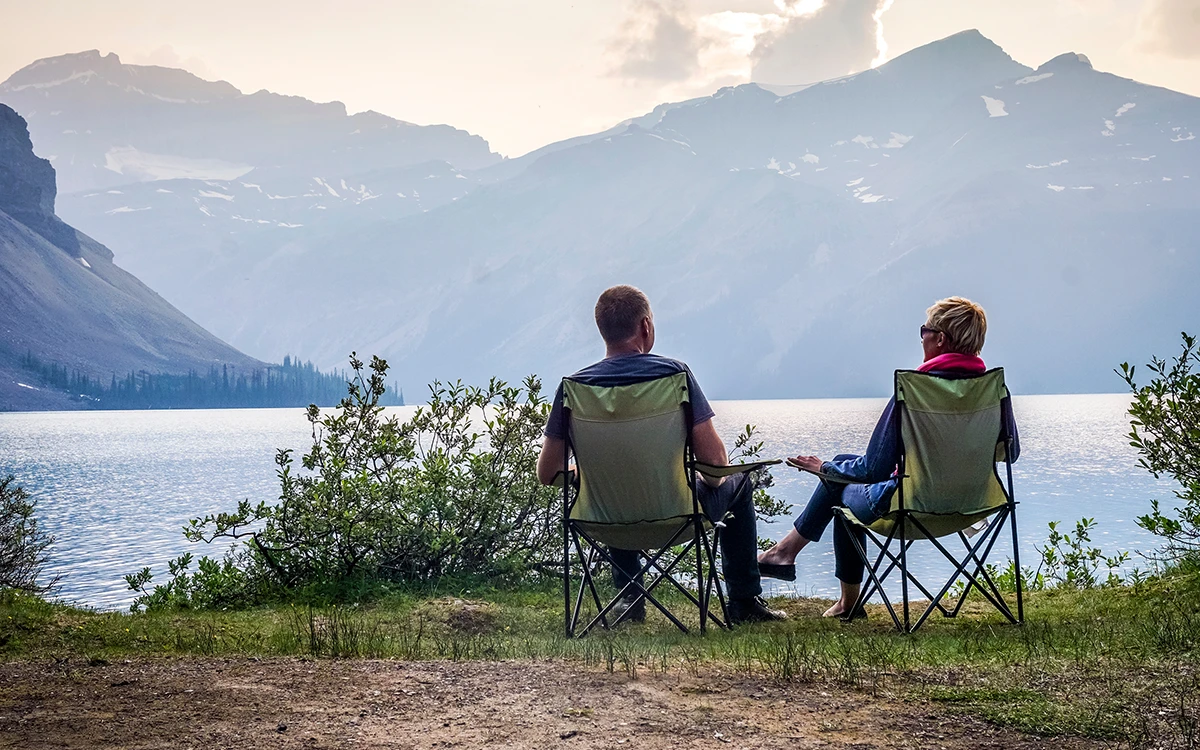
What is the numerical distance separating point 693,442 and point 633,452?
30 centimetres

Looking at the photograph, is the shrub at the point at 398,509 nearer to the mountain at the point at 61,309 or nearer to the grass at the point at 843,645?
the grass at the point at 843,645

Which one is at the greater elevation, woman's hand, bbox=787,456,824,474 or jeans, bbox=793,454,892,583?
woman's hand, bbox=787,456,824,474

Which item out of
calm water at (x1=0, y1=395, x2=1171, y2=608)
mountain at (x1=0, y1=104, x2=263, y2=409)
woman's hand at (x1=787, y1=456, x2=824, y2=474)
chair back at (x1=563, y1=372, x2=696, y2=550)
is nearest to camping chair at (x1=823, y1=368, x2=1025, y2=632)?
woman's hand at (x1=787, y1=456, x2=824, y2=474)

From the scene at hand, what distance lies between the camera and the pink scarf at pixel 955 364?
4641 millimetres

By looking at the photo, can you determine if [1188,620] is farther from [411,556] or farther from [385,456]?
[385,456]

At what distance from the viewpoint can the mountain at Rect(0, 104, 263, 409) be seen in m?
146

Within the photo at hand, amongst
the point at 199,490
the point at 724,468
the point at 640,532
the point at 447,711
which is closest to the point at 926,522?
the point at 724,468

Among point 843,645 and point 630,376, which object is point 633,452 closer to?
point 630,376

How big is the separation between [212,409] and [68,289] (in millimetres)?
34571

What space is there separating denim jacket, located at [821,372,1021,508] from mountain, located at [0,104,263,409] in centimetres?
15709

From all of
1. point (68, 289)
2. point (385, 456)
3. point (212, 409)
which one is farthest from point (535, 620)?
point (68, 289)

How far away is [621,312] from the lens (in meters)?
4.73

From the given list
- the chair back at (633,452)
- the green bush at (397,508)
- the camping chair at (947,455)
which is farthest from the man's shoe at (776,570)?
the green bush at (397,508)

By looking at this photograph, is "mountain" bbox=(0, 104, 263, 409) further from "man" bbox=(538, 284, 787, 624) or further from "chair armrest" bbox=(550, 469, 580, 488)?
"man" bbox=(538, 284, 787, 624)
